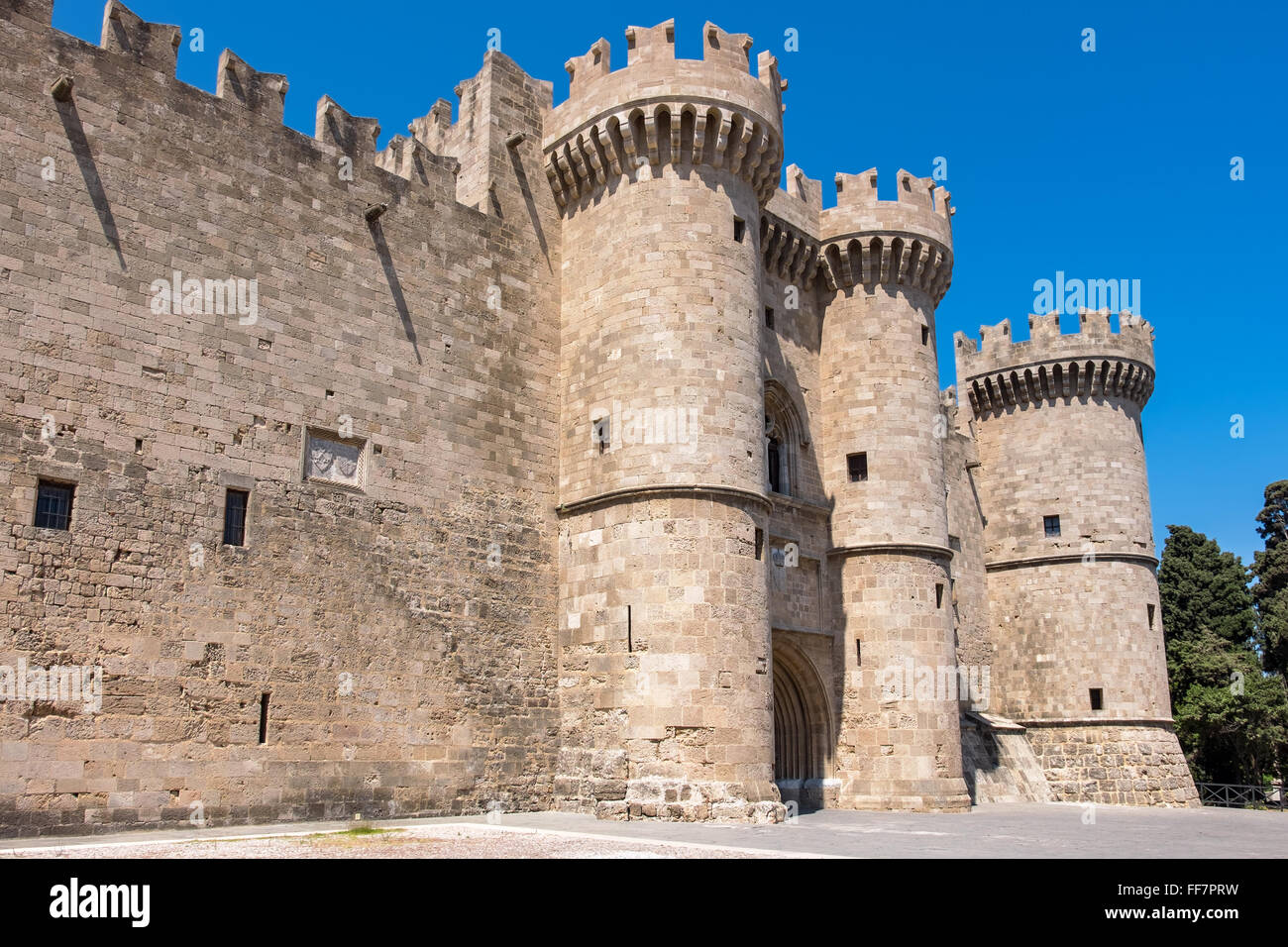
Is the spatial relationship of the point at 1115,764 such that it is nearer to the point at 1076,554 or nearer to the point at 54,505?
the point at 1076,554

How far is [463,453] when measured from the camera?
1620 cm

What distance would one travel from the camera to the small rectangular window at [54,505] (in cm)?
1196

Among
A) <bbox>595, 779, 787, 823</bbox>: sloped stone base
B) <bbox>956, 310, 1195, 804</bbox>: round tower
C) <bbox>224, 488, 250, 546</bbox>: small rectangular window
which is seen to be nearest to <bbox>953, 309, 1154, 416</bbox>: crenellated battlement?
<bbox>956, 310, 1195, 804</bbox>: round tower

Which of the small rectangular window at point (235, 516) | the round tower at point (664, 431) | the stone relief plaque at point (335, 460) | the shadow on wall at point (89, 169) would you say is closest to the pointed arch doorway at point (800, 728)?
the round tower at point (664, 431)

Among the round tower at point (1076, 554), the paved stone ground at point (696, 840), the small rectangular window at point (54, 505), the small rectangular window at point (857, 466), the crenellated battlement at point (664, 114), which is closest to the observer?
the paved stone ground at point (696, 840)

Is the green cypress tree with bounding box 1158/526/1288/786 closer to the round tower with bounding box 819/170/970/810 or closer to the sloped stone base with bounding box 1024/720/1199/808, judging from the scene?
the sloped stone base with bounding box 1024/720/1199/808

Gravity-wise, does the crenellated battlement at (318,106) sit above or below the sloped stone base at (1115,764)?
above

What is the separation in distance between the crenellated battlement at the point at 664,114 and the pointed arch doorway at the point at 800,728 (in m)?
8.27

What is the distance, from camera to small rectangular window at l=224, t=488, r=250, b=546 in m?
13.4

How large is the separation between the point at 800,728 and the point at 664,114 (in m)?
10.8

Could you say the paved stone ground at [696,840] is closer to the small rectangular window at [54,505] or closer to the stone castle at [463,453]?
the stone castle at [463,453]

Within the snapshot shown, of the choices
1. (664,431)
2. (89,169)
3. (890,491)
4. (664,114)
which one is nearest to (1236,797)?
(890,491)
